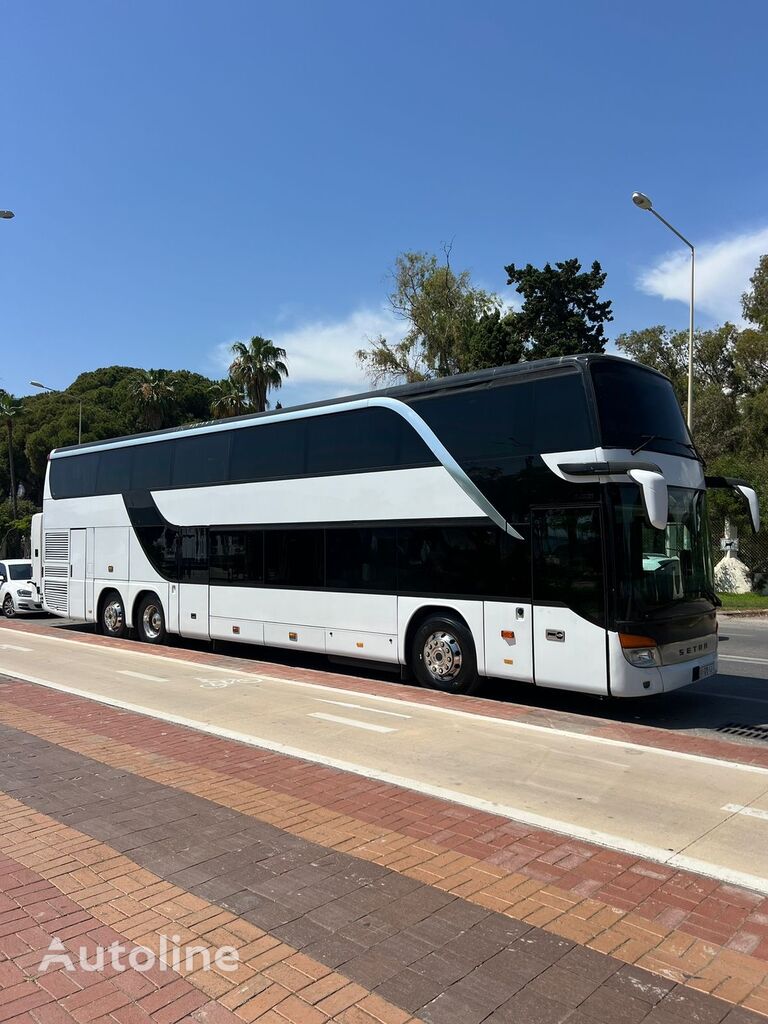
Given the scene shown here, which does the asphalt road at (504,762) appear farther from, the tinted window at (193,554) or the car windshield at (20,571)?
the car windshield at (20,571)

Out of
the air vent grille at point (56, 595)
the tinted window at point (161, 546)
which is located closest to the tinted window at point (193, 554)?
the tinted window at point (161, 546)

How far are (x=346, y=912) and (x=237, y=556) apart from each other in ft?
31.3

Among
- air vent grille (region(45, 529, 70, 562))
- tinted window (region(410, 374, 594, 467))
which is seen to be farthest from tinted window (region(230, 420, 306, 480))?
air vent grille (region(45, 529, 70, 562))

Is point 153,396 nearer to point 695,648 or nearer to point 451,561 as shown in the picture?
point 451,561

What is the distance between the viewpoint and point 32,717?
795 cm

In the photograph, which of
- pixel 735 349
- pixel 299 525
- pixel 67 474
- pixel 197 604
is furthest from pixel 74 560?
pixel 735 349

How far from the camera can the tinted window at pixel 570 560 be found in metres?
8.05

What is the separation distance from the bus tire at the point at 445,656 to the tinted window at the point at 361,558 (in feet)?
2.91

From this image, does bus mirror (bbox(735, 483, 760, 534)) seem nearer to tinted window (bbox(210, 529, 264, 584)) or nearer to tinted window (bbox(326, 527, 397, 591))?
tinted window (bbox(326, 527, 397, 591))

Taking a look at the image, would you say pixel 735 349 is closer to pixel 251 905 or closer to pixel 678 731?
pixel 678 731

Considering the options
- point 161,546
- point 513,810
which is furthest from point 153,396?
point 513,810

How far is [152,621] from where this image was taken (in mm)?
15141

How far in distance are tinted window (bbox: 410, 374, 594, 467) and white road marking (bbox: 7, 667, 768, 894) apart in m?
3.15

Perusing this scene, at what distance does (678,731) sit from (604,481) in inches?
107
